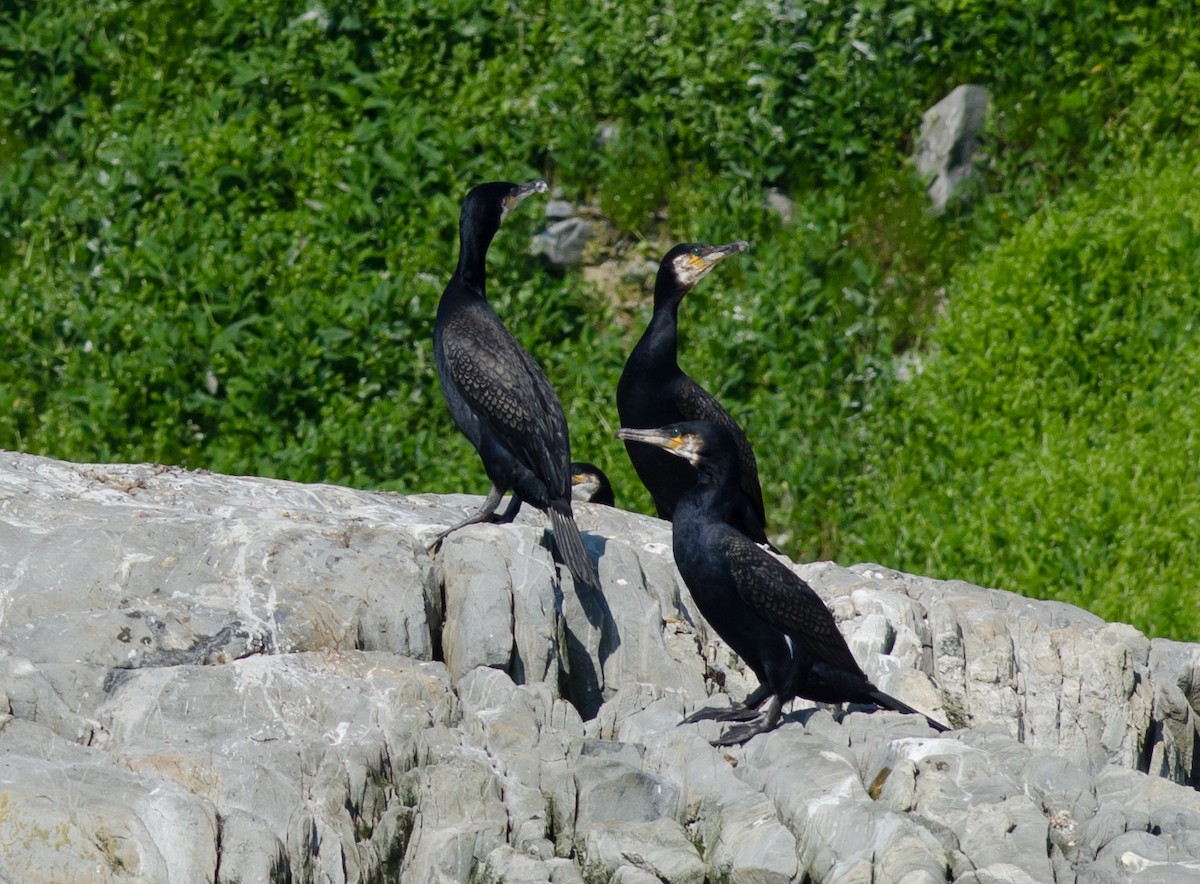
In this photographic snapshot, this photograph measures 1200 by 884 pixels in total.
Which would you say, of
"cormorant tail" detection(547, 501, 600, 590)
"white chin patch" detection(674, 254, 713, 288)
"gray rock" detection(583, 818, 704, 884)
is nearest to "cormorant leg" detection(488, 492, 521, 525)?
"cormorant tail" detection(547, 501, 600, 590)

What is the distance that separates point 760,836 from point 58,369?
28.3 ft

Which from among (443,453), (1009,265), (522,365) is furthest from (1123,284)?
(522,365)

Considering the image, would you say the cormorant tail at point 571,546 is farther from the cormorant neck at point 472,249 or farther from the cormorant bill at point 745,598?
the cormorant neck at point 472,249

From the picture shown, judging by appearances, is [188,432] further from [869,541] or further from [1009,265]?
[1009,265]

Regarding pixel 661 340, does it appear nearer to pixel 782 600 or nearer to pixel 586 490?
pixel 586 490

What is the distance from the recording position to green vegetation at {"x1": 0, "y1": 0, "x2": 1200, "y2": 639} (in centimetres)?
1162

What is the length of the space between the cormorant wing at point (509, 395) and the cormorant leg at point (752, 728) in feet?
4.38

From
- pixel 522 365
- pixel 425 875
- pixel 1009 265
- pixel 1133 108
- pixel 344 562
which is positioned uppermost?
pixel 1133 108

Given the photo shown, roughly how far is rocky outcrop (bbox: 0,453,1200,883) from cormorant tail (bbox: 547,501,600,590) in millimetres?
106

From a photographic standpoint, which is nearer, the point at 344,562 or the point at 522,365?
the point at 344,562

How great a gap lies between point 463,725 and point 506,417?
1594 millimetres

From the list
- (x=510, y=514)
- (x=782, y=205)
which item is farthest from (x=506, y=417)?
(x=782, y=205)

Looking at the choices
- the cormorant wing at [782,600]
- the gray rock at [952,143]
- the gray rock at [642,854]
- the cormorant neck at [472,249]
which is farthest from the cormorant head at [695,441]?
the gray rock at [952,143]

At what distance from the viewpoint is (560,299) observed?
12.9 meters
